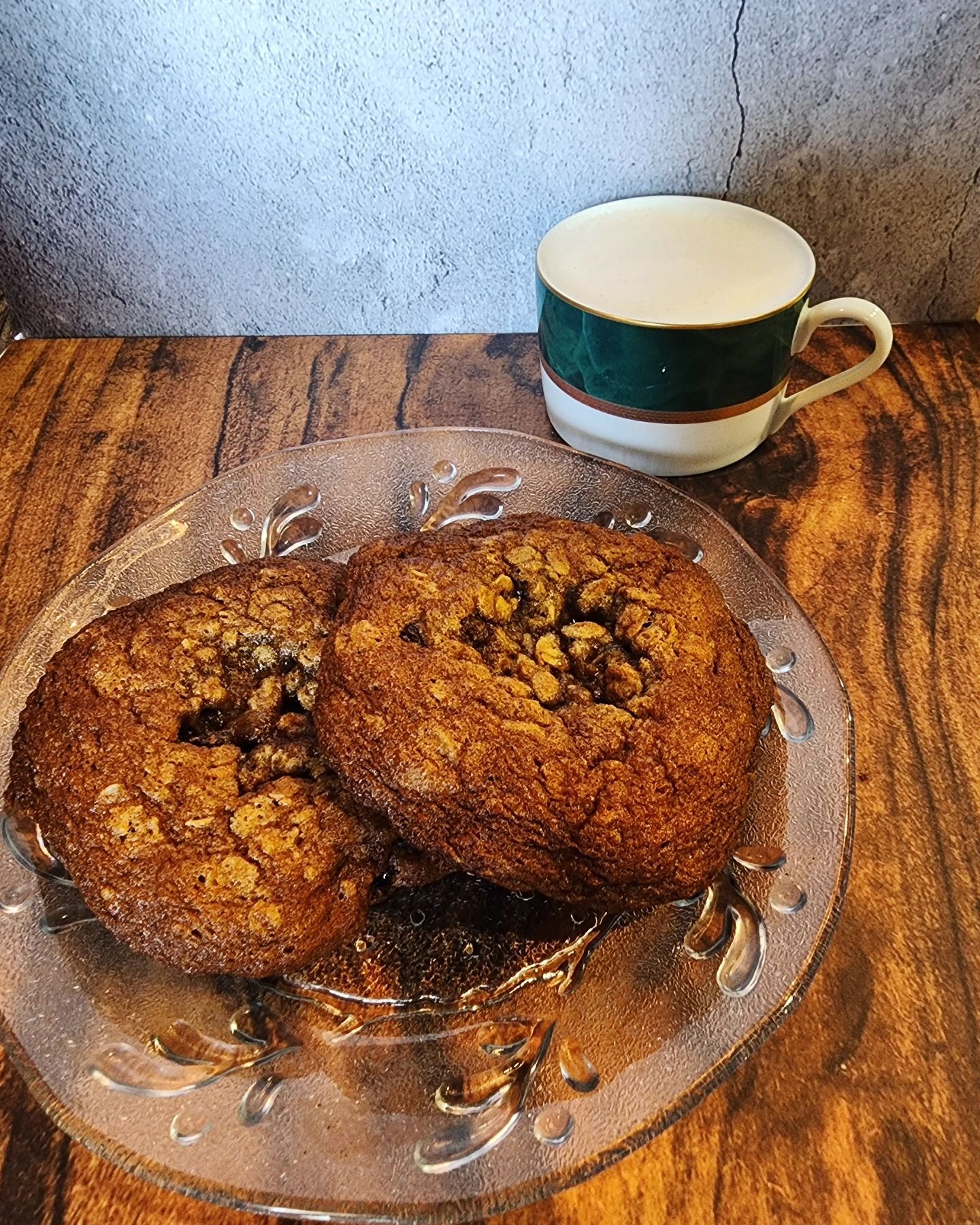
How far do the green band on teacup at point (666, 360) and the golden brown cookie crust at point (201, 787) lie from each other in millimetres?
413

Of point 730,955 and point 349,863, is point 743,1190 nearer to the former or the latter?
point 730,955

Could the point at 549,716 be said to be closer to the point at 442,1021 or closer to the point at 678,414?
the point at 442,1021

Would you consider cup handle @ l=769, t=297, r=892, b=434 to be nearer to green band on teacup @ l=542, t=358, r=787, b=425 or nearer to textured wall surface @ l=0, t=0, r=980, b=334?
green band on teacup @ l=542, t=358, r=787, b=425

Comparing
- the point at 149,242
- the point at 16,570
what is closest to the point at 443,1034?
the point at 16,570

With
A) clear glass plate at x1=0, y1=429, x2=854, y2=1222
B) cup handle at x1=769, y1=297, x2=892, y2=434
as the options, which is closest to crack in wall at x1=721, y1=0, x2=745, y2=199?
cup handle at x1=769, y1=297, x2=892, y2=434

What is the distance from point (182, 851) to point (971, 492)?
37.2 inches

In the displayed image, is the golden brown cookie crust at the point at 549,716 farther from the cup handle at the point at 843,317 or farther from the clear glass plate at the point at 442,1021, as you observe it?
the cup handle at the point at 843,317

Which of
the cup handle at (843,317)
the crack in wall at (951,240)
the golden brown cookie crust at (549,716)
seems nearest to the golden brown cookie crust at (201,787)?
the golden brown cookie crust at (549,716)

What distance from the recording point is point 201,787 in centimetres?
67

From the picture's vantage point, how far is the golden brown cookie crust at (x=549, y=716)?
25.1 inches

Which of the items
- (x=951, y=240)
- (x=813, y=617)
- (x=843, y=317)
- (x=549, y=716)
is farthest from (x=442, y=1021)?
(x=951, y=240)

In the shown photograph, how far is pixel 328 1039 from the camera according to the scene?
69cm

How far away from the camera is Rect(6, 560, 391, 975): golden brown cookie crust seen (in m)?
0.64

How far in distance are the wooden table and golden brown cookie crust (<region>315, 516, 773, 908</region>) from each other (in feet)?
0.58
